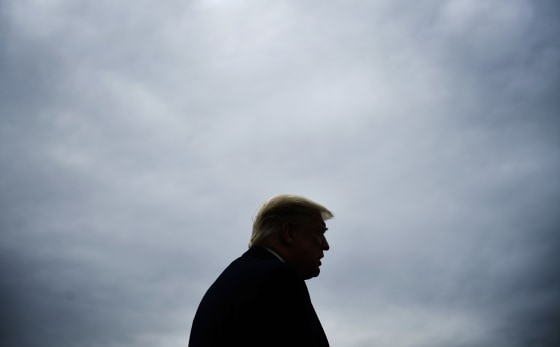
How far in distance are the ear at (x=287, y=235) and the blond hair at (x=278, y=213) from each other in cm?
4

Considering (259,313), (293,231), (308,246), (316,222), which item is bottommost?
(259,313)

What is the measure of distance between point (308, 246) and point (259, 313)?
5.06ft

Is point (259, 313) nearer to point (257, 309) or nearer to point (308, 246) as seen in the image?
point (257, 309)

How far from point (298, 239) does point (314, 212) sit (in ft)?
1.31

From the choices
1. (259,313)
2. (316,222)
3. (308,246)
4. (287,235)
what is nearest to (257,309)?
(259,313)

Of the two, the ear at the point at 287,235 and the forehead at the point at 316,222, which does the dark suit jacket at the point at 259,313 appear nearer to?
the ear at the point at 287,235

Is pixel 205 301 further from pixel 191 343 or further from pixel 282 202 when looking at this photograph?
pixel 282 202

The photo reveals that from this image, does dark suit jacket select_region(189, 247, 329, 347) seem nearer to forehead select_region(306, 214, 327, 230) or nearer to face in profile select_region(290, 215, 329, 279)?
face in profile select_region(290, 215, 329, 279)

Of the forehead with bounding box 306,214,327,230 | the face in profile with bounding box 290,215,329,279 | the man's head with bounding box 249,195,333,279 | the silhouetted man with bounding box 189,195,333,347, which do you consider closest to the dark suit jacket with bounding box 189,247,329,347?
the silhouetted man with bounding box 189,195,333,347

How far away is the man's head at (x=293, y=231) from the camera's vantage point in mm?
5039

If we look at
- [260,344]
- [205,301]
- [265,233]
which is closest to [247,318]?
[260,344]

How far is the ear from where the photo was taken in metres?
5.06

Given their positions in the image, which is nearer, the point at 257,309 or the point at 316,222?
the point at 257,309

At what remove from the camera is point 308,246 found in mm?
5176
